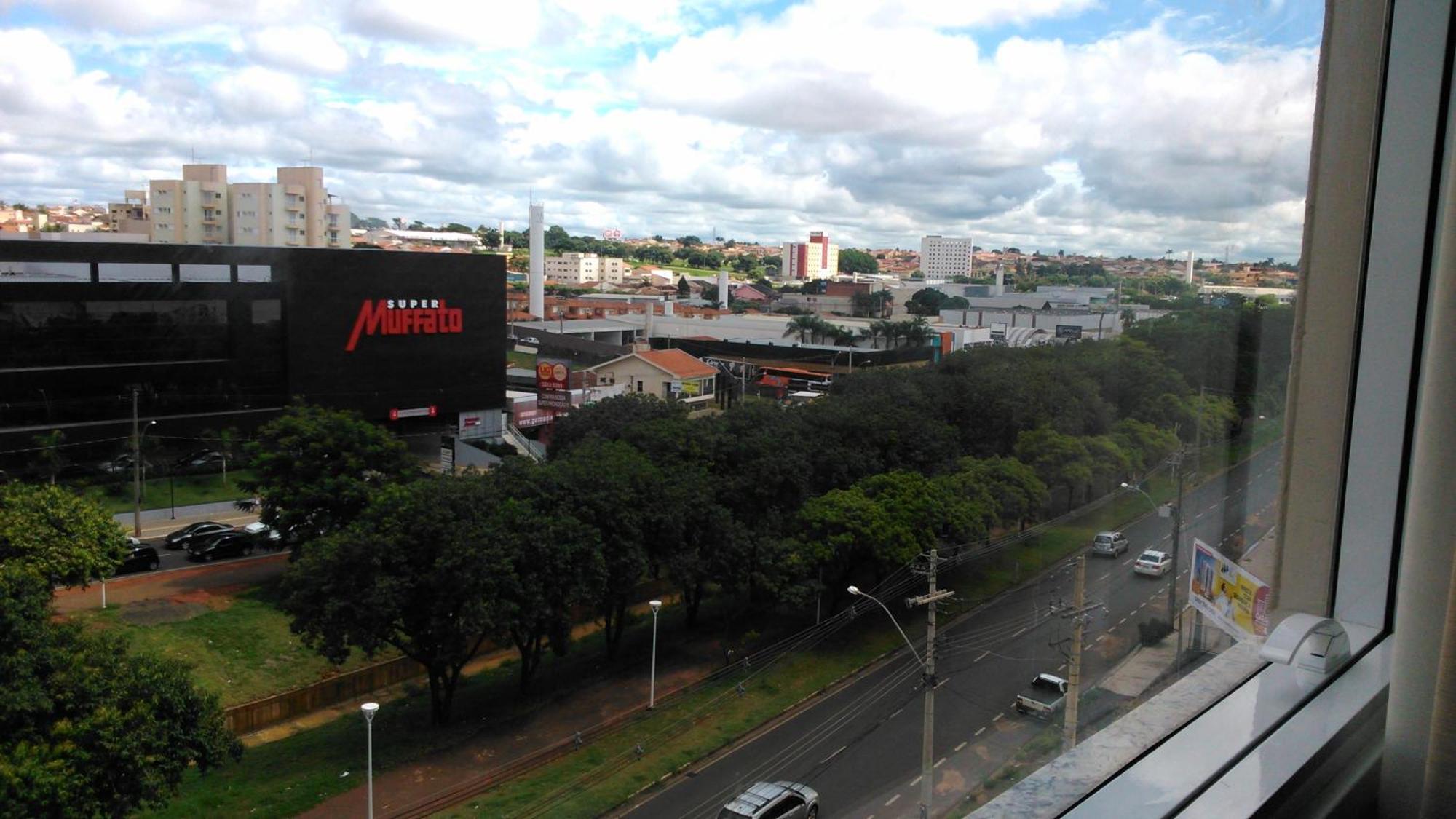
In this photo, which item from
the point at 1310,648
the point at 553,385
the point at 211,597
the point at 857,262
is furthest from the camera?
the point at 553,385

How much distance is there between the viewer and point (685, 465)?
258 inches

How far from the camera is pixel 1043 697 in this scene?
175 centimetres

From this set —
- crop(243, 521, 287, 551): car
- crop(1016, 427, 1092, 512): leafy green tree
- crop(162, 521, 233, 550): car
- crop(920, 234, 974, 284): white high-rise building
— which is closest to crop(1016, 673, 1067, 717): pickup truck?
crop(1016, 427, 1092, 512): leafy green tree

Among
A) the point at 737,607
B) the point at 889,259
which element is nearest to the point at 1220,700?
the point at 737,607

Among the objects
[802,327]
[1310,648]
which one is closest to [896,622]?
[1310,648]

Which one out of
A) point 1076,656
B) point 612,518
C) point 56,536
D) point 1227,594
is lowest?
point 56,536

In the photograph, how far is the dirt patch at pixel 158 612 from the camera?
6.91 metres

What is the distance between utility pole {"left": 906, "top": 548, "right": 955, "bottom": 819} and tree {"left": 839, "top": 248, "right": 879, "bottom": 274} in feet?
15.0

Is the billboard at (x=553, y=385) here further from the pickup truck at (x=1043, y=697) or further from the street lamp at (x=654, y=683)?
the pickup truck at (x=1043, y=697)

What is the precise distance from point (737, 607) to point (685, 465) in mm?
1231

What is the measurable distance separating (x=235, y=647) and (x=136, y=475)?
3642mm

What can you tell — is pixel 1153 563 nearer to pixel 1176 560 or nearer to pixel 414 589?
pixel 1176 560

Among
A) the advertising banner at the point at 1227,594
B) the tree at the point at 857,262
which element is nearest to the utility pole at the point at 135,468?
the tree at the point at 857,262

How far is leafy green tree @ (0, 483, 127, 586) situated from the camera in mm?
5828
